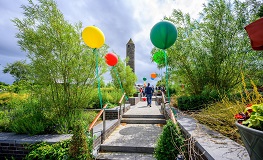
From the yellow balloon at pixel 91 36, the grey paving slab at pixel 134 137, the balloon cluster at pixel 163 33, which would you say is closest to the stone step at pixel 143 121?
the grey paving slab at pixel 134 137

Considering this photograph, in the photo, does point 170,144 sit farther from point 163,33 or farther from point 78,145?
point 163,33

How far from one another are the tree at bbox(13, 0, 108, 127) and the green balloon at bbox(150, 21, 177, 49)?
2.12m

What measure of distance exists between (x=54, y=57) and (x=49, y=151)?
2.44 m

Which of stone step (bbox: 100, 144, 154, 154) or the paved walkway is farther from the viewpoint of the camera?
stone step (bbox: 100, 144, 154, 154)

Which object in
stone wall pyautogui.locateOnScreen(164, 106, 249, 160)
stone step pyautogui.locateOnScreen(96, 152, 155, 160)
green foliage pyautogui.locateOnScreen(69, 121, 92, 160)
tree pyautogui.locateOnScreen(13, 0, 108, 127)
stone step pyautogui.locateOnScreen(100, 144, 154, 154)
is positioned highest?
tree pyautogui.locateOnScreen(13, 0, 108, 127)

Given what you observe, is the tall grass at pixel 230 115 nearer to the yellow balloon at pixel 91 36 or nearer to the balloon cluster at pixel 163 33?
the balloon cluster at pixel 163 33

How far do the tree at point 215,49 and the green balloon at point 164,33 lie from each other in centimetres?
152

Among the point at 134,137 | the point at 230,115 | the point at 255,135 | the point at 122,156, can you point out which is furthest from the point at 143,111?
the point at 255,135

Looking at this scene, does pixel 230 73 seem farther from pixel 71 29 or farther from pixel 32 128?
pixel 32 128

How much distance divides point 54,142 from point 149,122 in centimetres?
398

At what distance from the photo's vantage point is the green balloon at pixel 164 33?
14.4 ft

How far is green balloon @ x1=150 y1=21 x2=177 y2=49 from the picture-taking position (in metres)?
4.39

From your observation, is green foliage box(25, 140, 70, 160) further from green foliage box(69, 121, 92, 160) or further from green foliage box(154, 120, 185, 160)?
green foliage box(154, 120, 185, 160)

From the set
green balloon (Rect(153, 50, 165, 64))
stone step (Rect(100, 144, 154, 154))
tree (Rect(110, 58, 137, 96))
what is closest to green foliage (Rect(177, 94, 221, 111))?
green balloon (Rect(153, 50, 165, 64))
